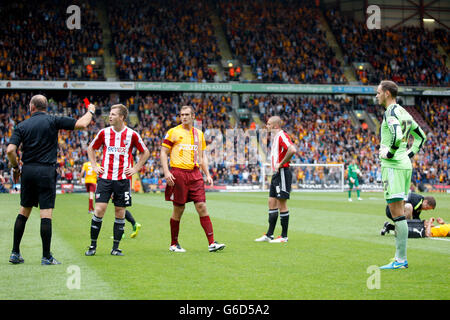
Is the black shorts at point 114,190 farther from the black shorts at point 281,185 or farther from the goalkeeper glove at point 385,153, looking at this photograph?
the goalkeeper glove at point 385,153

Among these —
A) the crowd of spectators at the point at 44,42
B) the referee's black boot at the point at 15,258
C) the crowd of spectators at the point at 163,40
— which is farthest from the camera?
the crowd of spectators at the point at 163,40

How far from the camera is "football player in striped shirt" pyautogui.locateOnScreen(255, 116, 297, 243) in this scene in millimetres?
11328

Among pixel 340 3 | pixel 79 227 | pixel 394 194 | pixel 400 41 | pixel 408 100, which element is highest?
pixel 340 3

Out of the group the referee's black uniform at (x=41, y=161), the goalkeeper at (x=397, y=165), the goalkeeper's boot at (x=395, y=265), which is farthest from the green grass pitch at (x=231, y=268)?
the referee's black uniform at (x=41, y=161)

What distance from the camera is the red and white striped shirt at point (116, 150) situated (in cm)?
921

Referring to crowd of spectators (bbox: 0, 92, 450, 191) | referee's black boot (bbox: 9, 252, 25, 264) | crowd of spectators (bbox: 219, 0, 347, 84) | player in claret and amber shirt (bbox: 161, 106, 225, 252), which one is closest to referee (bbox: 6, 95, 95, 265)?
referee's black boot (bbox: 9, 252, 25, 264)

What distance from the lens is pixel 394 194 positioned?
7.90 meters

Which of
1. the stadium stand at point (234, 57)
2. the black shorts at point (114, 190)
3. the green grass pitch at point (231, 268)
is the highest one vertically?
the stadium stand at point (234, 57)

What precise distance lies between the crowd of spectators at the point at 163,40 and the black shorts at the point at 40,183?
41.1 m

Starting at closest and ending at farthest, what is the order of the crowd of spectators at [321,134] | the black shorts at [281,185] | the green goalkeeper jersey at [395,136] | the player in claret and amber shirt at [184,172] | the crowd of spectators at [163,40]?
the green goalkeeper jersey at [395,136]
the player in claret and amber shirt at [184,172]
the black shorts at [281,185]
the crowd of spectators at [321,134]
the crowd of spectators at [163,40]

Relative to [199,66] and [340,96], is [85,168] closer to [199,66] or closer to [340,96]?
[199,66]

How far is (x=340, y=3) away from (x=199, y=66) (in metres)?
18.9

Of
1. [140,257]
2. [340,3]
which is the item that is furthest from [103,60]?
[140,257]

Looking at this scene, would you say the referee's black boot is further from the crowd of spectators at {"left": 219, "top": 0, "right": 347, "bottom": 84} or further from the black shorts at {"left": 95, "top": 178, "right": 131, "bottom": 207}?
the crowd of spectators at {"left": 219, "top": 0, "right": 347, "bottom": 84}
